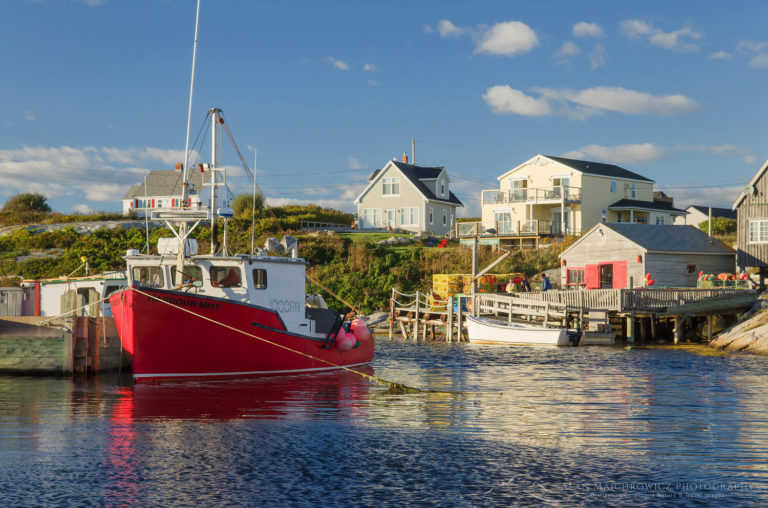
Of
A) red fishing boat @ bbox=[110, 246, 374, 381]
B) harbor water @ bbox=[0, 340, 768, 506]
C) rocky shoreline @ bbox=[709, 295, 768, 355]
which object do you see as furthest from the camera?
rocky shoreline @ bbox=[709, 295, 768, 355]

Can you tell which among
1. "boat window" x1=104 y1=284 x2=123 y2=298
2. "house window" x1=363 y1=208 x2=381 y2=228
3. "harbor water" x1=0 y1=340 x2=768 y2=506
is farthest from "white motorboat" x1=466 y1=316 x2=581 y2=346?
"house window" x1=363 y1=208 x2=381 y2=228

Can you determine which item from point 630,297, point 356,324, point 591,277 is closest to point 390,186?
point 591,277

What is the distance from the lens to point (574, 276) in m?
51.2

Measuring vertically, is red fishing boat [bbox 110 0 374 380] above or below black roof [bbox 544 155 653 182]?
below

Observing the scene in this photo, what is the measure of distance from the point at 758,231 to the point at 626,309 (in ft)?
42.9

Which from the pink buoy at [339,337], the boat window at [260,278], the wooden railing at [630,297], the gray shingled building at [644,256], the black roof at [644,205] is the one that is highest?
the black roof at [644,205]

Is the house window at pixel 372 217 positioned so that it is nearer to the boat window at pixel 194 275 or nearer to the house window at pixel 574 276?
the house window at pixel 574 276

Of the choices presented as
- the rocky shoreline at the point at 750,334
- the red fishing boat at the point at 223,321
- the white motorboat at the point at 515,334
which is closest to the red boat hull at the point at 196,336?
the red fishing boat at the point at 223,321

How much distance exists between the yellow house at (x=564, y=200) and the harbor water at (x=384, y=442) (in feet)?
134

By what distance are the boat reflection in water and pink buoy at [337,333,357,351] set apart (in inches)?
81.8

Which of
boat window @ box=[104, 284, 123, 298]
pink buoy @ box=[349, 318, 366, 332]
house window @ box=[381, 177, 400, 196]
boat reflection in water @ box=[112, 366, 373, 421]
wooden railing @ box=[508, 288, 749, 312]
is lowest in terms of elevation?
boat reflection in water @ box=[112, 366, 373, 421]

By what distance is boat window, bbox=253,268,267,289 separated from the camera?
23734 millimetres

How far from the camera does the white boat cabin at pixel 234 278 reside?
76.5 ft

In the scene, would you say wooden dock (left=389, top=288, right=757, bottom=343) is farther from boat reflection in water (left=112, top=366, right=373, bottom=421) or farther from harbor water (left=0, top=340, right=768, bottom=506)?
boat reflection in water (left=112, top=366, right=373, bottom=421)
